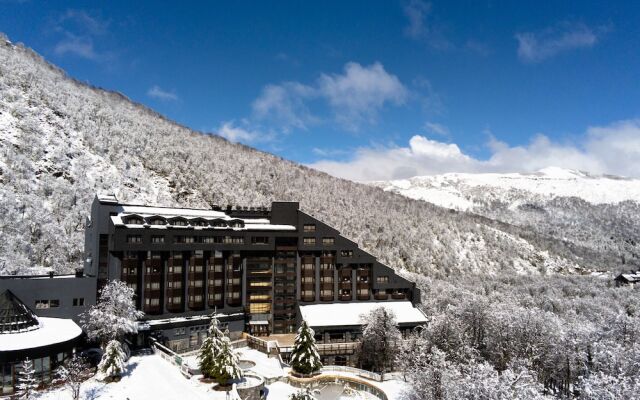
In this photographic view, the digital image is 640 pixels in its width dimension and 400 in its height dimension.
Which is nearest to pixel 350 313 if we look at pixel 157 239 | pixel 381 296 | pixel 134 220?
pixel 381 296

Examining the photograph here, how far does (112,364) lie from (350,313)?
4461 centimetres

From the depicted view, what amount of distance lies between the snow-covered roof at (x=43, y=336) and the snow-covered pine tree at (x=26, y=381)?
1.99 metres

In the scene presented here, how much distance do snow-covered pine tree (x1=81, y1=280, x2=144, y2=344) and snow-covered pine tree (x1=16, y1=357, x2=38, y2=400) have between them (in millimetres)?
8791

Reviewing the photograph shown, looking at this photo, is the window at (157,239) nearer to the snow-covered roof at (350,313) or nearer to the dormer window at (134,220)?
the dormer window at (134,220)

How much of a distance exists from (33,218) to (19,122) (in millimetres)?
54762

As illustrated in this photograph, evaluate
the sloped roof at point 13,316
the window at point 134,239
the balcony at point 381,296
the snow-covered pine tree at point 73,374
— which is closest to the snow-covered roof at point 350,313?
the balcony at point 381,296

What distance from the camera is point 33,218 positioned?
5049 inches

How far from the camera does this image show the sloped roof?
164 ft

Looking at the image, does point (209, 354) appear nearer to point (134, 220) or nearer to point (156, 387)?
point (156, 387)

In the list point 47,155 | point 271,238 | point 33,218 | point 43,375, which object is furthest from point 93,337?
point 47,155

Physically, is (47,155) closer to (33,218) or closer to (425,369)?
(33,218)

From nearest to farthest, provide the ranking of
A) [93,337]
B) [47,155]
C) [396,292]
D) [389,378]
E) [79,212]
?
[93,337], [389,378], [396,292], [79,212], [47,155]

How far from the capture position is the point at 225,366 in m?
52.6

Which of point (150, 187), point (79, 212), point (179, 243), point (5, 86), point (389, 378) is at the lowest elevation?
point (389, 378)
